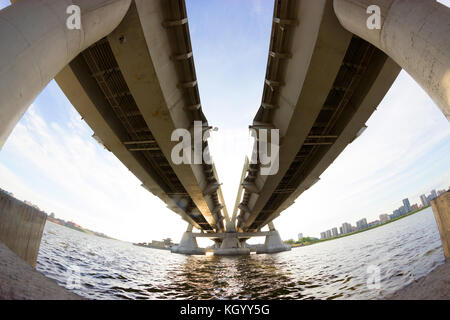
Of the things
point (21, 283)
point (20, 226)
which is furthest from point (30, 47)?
point (20, 226)

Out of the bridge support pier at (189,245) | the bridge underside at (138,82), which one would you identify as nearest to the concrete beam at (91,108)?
the bridge underside at (138,82)

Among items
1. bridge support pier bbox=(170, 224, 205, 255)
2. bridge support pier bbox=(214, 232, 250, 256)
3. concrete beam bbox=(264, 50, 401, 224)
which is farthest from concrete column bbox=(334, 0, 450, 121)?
bridge support pier bbox=(170, 224, 205, 255)

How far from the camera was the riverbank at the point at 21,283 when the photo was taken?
213 cm

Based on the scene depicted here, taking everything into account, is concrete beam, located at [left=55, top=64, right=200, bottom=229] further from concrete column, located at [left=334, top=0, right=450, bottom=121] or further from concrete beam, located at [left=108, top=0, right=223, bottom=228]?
concrete column, located at [left=334, top=0, right=450, bottom=121]

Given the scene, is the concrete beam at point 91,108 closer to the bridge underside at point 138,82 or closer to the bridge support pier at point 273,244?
the bridge underside at point 138,82

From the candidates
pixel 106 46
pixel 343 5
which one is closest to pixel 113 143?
pixel 106 46

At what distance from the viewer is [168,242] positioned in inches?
4289

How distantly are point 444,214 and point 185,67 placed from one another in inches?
403

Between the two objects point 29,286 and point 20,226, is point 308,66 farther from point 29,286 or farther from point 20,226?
point 20,226

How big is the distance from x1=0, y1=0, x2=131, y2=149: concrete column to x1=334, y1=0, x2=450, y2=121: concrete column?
288 inches

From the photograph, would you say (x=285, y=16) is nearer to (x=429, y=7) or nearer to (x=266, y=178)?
(x=429, y=7)

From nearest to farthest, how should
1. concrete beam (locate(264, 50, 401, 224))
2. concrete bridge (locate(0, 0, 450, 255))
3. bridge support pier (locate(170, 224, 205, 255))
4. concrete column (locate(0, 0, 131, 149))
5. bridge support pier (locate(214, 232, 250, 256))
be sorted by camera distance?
concrete column (locate(0, 0, 131, 149)), concrete bridge (locate(0, 0, 450, 255)), concrete beam (locate(264, 50, 401, 224)), bridge support pier (locate(214, 232, 250, 256)), bridge support pier (locate(170, 224, 205, 255))

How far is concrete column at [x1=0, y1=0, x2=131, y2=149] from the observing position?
137 inches

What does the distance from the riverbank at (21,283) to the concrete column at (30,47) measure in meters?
2.32
